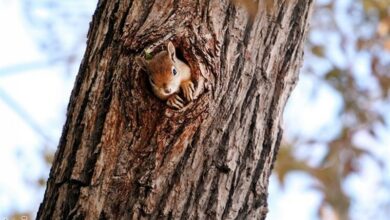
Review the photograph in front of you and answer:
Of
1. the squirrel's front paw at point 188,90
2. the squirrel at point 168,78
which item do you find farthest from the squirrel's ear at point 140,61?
the squirrel's front paw at point 188,90

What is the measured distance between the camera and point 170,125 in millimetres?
1977

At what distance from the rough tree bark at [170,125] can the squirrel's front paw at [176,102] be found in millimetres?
15

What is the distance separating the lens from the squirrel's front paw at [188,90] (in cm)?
197

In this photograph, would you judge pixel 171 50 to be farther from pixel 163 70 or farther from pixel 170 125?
pixel 170 125

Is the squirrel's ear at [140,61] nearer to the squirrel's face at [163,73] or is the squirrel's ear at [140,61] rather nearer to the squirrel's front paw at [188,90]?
the squirrel's face at [163,73]

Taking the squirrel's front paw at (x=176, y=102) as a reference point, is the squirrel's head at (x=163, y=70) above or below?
above

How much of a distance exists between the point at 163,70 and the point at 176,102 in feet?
0.26

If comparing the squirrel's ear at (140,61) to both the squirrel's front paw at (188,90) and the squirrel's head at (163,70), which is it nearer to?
the squirrel's head at (163,70)

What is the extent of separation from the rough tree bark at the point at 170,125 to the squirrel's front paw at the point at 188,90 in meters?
0.03

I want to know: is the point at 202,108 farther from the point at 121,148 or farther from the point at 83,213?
the point at 83,213

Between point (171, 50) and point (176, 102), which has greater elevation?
point (171, 50)

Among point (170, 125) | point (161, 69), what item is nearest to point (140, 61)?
point (161, 69)

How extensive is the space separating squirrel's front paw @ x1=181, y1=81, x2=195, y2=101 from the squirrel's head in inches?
0.6

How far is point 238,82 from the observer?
6.86 feet
